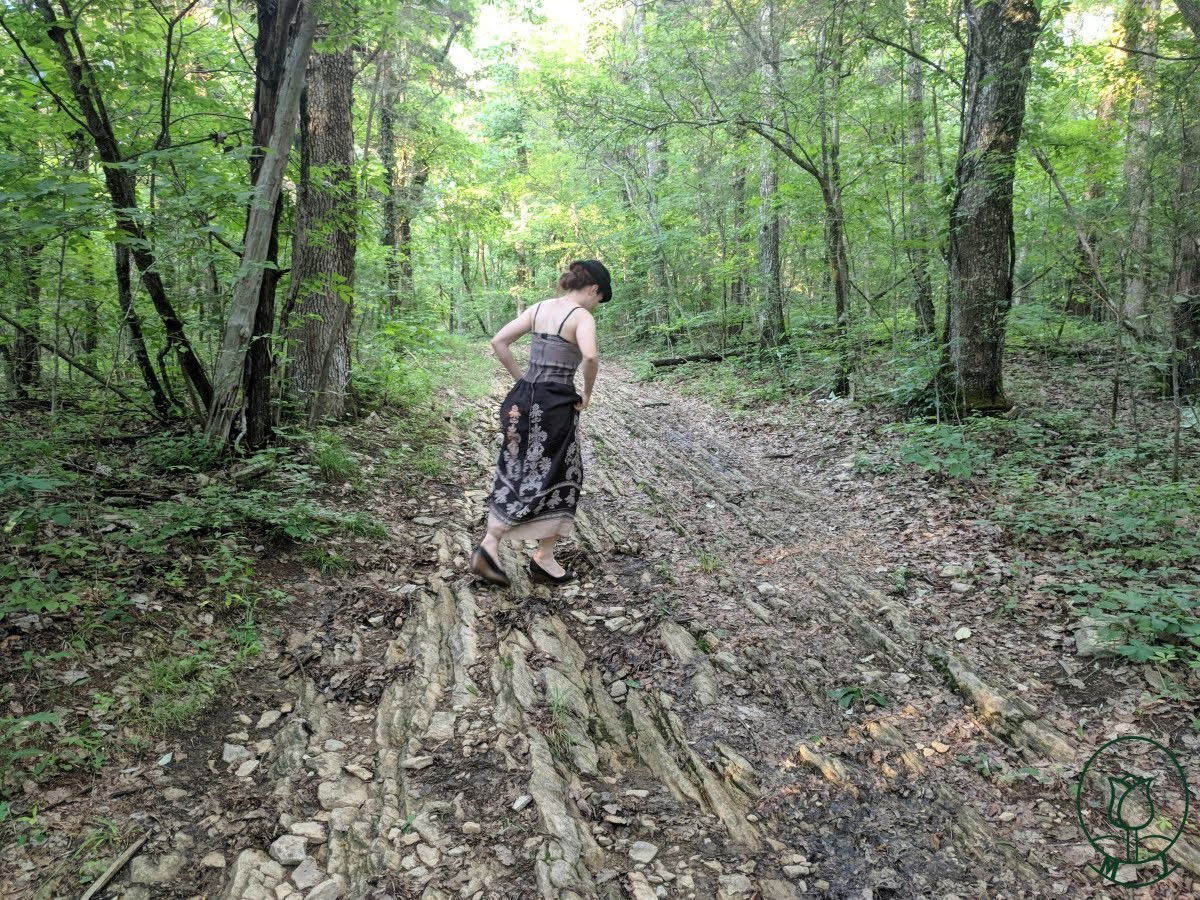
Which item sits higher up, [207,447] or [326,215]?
[326,215]

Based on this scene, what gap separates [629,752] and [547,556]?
5.83 ft

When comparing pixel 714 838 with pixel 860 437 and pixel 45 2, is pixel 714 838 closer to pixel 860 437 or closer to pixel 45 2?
pixel 860 437

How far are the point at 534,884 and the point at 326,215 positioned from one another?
6.23 meters

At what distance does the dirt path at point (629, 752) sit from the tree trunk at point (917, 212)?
4.85m

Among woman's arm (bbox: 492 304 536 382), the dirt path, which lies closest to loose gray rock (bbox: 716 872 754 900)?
the dirt path

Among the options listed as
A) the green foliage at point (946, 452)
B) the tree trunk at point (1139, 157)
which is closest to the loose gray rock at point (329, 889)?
the green foliage at point (946, 452)

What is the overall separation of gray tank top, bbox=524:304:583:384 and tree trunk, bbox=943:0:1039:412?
4928mm

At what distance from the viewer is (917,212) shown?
750 cm

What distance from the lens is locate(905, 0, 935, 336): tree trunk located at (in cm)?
741

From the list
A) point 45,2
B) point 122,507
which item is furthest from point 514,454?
point 45,2

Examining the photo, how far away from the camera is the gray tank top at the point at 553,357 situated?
13.8ft

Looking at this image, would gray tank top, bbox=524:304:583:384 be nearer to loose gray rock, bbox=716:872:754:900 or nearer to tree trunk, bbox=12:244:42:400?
loose gray rock, bbox=716:872:754:900

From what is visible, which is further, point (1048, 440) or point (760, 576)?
point (1048, 440)

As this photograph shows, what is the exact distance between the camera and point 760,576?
454cm
